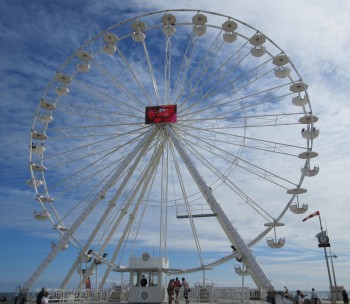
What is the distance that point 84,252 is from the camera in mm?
22078

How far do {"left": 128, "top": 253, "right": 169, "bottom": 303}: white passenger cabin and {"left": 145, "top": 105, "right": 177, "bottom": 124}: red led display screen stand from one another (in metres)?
7.85

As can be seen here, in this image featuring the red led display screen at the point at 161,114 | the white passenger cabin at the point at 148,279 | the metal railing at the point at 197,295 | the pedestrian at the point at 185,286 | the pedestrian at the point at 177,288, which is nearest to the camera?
the pedestrian at the point at 177,288

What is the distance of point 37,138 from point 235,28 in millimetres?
14289

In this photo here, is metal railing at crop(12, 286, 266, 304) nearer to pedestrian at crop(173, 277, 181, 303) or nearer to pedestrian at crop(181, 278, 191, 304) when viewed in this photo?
pedestrian at crop(181, 278, 191, 304)

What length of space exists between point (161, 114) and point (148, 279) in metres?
9.48

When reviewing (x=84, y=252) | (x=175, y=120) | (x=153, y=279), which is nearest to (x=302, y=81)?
(x=175, y=120)

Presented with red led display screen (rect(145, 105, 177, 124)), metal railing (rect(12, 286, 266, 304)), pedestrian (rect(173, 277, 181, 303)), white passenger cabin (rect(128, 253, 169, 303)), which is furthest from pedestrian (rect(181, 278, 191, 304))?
red led display screen (rect(145, 105, 177, 124))

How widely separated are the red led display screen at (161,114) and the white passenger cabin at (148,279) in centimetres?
785

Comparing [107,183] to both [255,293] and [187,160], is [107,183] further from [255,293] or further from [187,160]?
[255,293]

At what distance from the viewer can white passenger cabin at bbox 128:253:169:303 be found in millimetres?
20047

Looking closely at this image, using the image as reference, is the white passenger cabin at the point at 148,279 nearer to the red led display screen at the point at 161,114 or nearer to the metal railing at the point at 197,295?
the metal railing at the point at 197,295

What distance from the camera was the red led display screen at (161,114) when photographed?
77.3 ft

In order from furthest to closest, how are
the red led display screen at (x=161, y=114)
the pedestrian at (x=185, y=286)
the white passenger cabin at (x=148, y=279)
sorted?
the red led display screen at (x=161, y=114) → the white passenger cabin at (x=148, y=279) → the pedestrian at (x=185, y=286)

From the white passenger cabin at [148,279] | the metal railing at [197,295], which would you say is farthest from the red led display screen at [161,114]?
the metal railing at [197,295]
